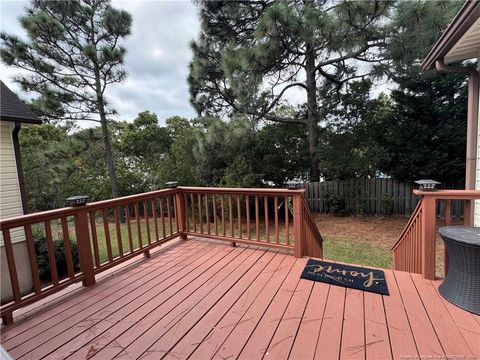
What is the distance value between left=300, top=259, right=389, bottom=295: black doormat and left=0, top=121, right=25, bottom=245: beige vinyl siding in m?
5.57

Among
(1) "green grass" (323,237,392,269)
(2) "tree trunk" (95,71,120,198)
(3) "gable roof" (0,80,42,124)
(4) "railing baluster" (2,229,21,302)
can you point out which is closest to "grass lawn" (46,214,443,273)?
(1) "green grass" (323,237,392,269)

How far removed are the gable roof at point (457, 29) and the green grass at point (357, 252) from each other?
3.32m

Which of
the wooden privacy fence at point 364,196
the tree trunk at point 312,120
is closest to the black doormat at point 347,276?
the wooden privacy fence at point 364,196

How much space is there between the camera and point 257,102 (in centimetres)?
721

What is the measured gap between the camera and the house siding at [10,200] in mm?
4688

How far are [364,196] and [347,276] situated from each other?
5.74 meters

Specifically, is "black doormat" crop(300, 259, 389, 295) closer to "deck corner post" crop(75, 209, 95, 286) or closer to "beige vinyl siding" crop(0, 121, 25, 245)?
"deck corner post" crop(75, 209, 95, 286)

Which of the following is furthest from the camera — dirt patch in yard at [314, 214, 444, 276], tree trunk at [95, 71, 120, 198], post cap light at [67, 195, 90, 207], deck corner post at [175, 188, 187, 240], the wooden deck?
tree trunk at [95, 71, 120, 198]

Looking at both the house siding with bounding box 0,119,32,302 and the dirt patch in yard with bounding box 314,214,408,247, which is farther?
the dirt patch in yard with bounding box 314,214,408,247

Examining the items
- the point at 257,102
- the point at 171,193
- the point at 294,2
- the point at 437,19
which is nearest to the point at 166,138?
the point at 257,102

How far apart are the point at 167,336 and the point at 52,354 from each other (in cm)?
73

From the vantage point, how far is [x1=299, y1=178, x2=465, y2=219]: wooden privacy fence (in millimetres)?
7223

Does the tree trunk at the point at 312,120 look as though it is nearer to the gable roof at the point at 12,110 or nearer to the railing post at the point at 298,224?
the railing post at the point at 298,224

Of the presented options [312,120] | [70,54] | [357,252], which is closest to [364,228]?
[357,252]
